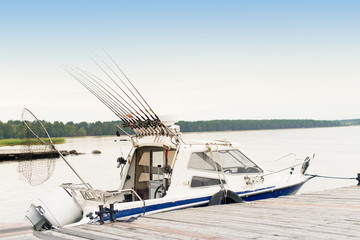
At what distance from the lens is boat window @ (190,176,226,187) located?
8.10 metres

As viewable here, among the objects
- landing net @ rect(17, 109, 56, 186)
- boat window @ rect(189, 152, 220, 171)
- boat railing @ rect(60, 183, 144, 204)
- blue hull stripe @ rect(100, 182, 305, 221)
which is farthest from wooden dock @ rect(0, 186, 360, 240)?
landing net @ rect(17, 109, 56, 186)

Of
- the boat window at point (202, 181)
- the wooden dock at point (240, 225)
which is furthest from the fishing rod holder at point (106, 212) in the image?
the boat window at point (202, 181)

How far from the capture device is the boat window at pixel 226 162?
326 inches

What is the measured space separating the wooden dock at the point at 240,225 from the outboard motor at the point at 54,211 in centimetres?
80

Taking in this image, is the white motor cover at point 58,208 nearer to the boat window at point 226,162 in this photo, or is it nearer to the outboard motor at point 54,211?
the outboard motor at point 54,211

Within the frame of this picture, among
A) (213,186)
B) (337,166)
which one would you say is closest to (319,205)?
(213,186)

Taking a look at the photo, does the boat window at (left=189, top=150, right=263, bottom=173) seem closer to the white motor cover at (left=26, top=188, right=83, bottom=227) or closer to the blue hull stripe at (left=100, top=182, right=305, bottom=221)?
the blue hull stripe at (left=100, top=182, right=305, bottom=221)

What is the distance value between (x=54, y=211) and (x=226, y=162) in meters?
3.62

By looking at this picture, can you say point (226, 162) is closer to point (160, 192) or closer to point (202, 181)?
point (202, 181)

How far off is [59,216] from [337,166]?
30334mm

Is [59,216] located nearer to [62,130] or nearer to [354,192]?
[354,192]

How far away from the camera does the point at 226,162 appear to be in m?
8.84

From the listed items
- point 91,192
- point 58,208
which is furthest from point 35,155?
point 91,192

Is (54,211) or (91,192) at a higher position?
(91,192)
